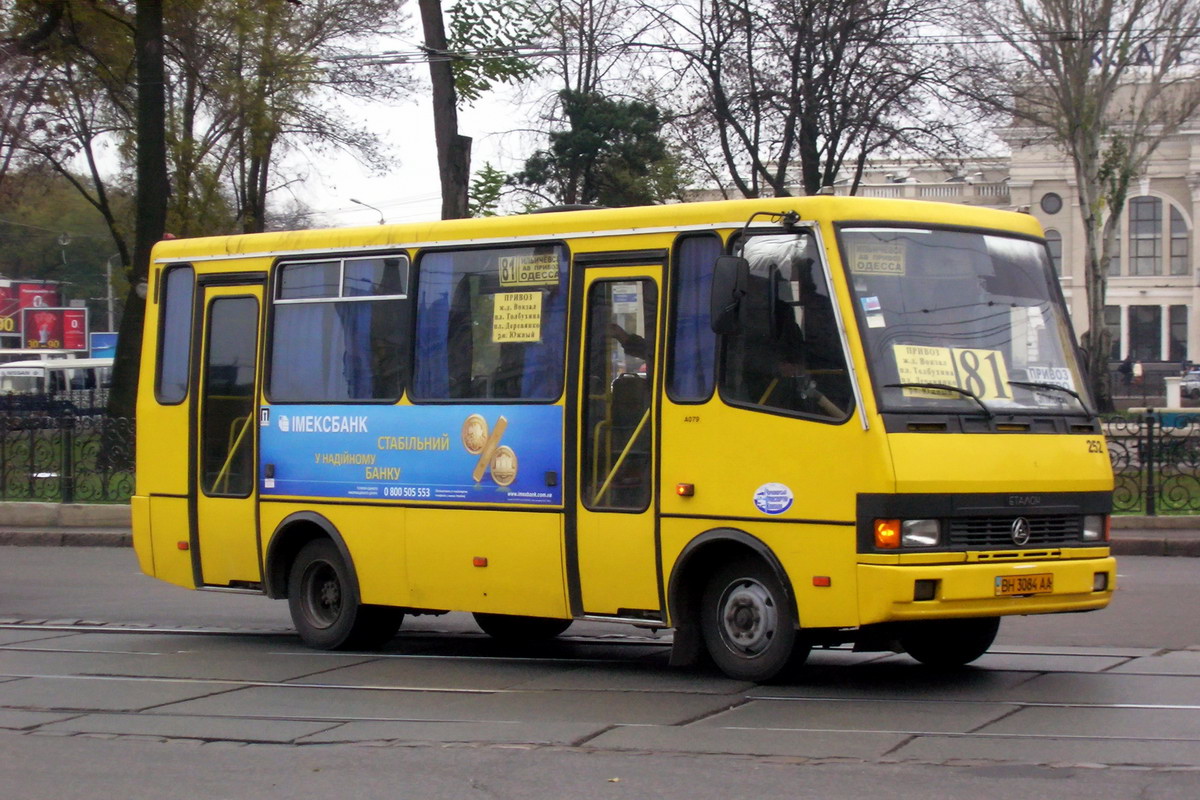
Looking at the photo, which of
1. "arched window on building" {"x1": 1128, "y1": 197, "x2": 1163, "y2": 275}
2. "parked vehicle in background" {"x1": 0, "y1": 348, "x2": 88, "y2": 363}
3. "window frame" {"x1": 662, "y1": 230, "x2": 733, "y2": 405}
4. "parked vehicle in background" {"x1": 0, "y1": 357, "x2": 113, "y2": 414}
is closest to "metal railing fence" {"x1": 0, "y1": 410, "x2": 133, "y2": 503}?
"window frame" {"x1": 662, "y1": 230, "x2": 733, "y2": 405}

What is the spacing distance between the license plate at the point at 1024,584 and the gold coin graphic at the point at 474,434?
132 inches

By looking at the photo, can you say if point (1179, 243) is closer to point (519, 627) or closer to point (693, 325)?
point (519, 627)

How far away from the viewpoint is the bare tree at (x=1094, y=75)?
115 ft

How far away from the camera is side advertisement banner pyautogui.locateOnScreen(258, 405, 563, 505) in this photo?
9391 mm

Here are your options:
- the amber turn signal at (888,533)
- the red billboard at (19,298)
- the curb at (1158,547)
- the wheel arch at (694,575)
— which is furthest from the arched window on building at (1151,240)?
the amber turn signal at (888,533)

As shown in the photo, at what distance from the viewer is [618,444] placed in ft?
29.6

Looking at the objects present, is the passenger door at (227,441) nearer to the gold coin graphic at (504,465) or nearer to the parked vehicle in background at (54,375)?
the gold coin graphic at (504,465)

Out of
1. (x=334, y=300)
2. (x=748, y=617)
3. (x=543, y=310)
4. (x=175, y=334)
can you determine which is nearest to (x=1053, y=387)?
(x=748, y=617)

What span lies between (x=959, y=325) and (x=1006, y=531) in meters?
1.13

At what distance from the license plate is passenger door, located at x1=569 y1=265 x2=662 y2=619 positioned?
6.30 feet

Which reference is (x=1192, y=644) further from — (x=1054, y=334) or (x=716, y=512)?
(x=716, y=512)

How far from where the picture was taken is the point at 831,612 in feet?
26.1

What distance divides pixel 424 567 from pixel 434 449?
0.78 meters

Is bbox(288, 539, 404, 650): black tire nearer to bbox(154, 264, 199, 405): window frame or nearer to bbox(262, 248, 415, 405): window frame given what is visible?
bbox(262, 248, 415, 405): window frame
